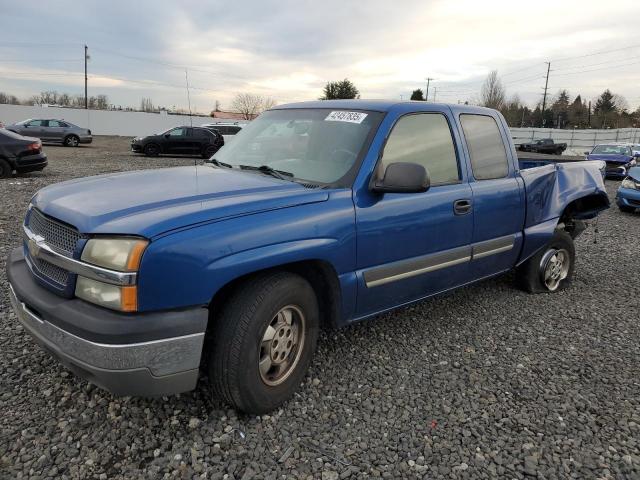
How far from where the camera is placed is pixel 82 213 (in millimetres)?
A: 2387

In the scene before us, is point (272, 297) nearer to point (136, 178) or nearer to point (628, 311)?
point (136, 178)

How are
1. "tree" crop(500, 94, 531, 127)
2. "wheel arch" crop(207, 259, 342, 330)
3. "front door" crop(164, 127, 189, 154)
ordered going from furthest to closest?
"tree" crop(500, 94, 531, 127) < "front door" crop(164, 127, 189, 154) < "wheel arch" crop(207, 259, 342, 330)

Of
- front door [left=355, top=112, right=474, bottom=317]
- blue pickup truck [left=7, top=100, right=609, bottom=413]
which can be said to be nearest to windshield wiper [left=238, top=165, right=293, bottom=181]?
blue pickup truck [left=7, top=100, right=609, bottom=413]

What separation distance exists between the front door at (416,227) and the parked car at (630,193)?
864cm

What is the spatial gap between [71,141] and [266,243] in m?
28.0

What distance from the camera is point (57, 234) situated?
2488 mm

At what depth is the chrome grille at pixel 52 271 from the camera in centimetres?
239

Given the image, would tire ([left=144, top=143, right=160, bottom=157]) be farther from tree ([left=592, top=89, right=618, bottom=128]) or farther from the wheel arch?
tree ([left=592, top=89, right=618, bottom=128])

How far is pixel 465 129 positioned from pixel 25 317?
335 centimetres

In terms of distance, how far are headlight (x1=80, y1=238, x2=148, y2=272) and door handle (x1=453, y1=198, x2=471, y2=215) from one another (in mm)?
2283

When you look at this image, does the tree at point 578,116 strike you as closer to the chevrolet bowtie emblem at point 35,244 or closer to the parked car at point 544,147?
the parked car at point 544,147

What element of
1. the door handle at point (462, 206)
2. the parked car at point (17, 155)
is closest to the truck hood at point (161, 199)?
the door handle at point (462, 206)

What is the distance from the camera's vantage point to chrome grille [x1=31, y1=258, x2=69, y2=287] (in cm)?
239

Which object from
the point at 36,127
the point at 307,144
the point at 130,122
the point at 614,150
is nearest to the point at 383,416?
the point at 307,144
